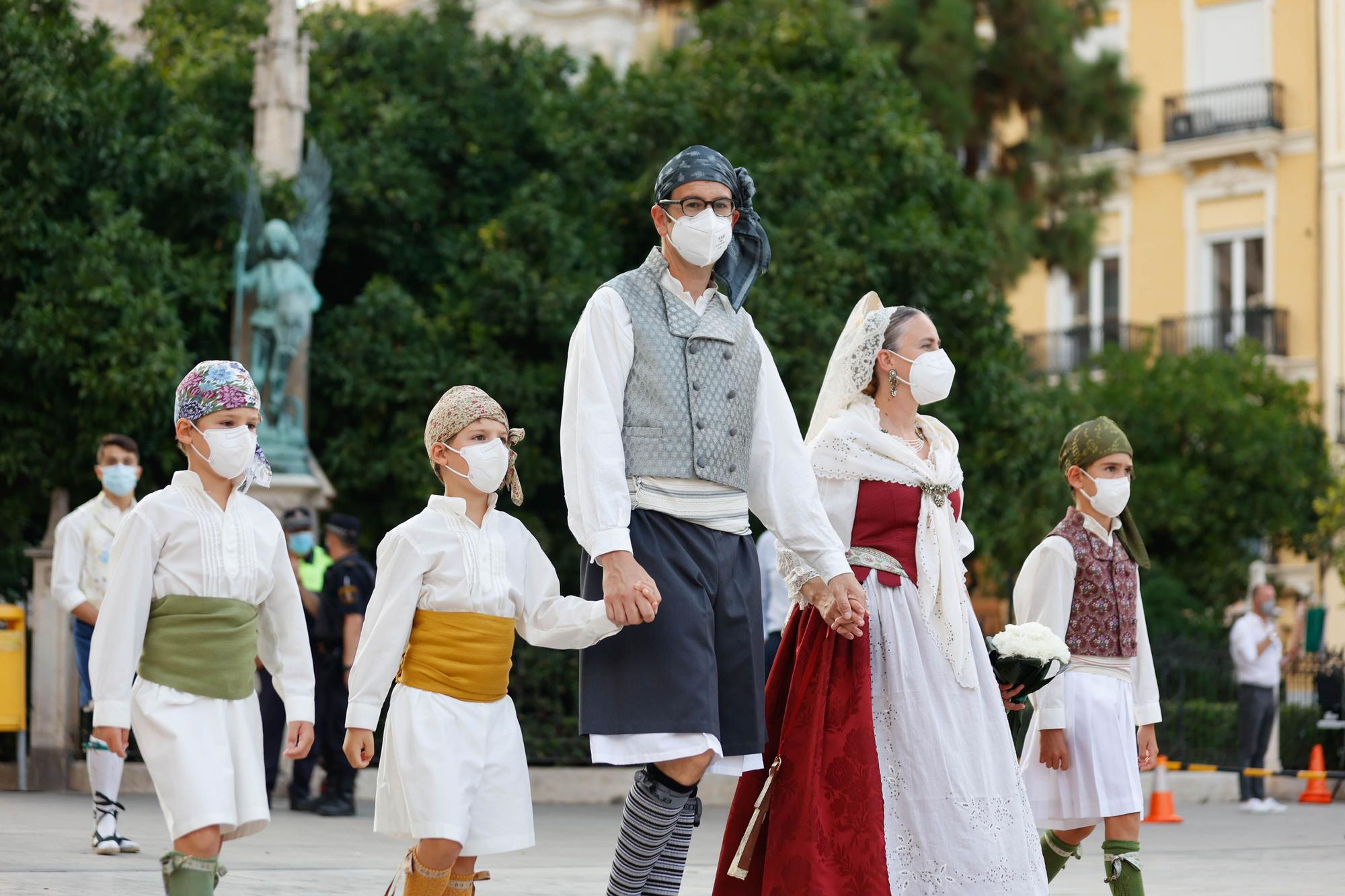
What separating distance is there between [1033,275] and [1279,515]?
10.8 meters

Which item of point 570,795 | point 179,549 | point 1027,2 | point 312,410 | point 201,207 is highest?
point 1027,2

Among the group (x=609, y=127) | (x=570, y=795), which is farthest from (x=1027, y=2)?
(x=570, y=795)

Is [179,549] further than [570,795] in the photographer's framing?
No

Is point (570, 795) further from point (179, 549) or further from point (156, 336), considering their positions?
point (179, 549)

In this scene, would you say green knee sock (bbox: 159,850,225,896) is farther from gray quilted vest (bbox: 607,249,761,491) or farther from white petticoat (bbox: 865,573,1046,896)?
white petticoat (bbox: 865,573,1046,896)

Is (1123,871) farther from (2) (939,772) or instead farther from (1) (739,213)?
(1) (739,213)

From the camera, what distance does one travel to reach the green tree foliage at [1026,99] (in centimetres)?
2431

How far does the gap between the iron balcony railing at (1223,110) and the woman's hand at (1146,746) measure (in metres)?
31.0

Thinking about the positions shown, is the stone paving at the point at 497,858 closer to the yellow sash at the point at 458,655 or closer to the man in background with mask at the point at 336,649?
the man in background with mask at the point at 336,649

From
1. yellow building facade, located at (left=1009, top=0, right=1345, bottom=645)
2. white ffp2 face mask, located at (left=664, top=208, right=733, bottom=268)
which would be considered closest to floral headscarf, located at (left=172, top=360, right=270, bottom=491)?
white ffp2 face mask, located at (left=664, top=208, right=733, bottom=268)

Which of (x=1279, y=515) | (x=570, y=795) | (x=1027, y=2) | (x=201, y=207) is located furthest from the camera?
(x=1279, y=515)

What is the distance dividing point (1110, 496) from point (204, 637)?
3418 millimetres

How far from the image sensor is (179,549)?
5559 mm

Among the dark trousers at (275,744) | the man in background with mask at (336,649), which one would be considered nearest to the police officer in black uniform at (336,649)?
the man in background with mask at (336,649)
